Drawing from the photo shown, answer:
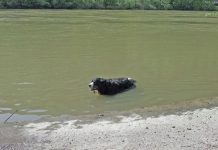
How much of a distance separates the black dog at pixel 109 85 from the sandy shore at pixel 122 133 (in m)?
2.69

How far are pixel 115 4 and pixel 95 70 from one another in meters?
66.7

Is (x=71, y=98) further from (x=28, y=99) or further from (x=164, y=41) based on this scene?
(x=164, y=41)

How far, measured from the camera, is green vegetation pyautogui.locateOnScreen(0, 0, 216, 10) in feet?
256

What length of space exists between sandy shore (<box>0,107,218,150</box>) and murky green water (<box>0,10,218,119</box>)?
176cm

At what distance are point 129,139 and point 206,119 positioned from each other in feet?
7.80

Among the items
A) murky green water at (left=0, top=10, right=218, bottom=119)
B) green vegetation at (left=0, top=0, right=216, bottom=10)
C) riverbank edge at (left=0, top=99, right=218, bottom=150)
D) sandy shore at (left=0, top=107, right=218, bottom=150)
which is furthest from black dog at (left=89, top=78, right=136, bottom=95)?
green vegetation at (left=0, top=0, right=216, bottom=10)

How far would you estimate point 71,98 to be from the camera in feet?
45.9

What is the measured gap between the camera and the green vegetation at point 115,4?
256 ft

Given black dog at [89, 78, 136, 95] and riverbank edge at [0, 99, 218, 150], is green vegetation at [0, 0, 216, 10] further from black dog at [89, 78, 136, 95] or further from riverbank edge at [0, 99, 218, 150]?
riverbank edge at [0, 99, 218, 150]

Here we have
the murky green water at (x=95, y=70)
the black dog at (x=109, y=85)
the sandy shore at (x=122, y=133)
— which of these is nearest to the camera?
the sandy shore at (x=122, y=133)

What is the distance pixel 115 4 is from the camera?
84.1 metres

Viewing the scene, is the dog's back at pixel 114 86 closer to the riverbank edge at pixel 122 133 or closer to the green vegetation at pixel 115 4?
the riverbank edge at pixel 122 133

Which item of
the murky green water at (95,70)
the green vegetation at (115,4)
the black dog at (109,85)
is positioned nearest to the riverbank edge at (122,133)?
the murky green water at (95,70)

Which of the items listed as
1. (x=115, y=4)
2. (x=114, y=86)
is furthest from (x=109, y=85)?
(x=115, y=4)
